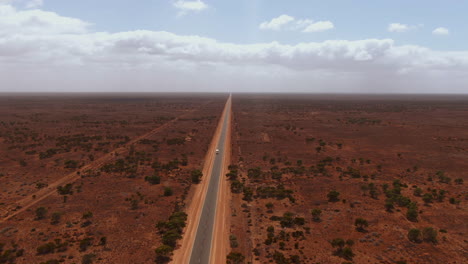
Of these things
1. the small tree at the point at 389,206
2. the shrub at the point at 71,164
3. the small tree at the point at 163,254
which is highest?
the shrub at the point at 71,164

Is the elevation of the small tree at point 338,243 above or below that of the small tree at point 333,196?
below

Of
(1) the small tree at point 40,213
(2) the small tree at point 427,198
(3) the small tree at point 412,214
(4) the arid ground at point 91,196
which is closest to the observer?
(4) the arid ground at point 91,196

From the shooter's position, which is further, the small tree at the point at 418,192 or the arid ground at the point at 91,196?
the small tree at the point at 418,192

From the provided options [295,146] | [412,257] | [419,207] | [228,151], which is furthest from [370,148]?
[412,257]

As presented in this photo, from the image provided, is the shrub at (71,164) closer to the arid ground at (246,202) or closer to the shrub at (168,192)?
the arid ground at (246,202)

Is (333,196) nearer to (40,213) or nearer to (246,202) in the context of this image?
(246,202)

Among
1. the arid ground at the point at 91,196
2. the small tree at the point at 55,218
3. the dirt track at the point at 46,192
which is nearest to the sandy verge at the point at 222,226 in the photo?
the arid ground at the point at 91,196

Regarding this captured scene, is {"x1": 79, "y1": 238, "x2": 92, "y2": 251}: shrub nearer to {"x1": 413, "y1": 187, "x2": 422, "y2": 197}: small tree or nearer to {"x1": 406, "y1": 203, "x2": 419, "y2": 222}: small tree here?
{"x1": 406, "y1": 203, "x2": 419, "y2": 222}: small tree
